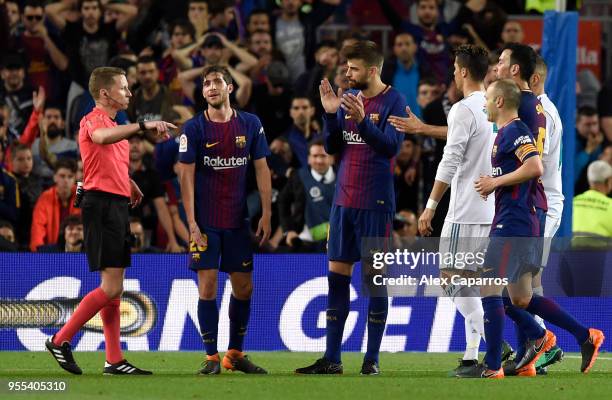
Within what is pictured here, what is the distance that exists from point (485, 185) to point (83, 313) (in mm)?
3086

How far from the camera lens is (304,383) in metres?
9.82

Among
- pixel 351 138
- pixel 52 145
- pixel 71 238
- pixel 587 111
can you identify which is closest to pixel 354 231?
pixel 351 138

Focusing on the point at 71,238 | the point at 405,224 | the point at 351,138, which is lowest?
the point at 71,238

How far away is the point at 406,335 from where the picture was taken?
44.9 feet

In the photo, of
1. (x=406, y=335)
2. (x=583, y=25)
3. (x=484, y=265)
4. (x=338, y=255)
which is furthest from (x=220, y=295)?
(x=583, y=25)

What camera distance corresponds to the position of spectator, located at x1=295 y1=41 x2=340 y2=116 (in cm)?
1669

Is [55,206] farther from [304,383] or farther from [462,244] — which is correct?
[304,383]

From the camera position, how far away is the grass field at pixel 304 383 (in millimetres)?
9039

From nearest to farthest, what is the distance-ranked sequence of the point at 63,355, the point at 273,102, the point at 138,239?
the point at 63,355 → the point at 138,239 → the point at 273,102

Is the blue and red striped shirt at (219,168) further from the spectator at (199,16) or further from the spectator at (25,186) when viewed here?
the spectator at (199,16)

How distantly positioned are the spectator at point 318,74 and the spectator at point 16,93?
10.5 ft

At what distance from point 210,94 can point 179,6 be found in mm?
7771

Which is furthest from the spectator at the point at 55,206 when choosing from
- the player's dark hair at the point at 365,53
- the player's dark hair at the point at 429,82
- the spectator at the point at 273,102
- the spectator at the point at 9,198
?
the player's dark hair at the point at 365,53

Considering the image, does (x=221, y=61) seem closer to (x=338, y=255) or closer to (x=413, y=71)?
(x=413, y=71)
